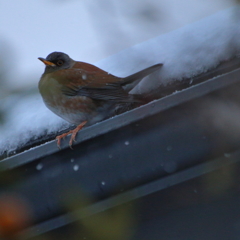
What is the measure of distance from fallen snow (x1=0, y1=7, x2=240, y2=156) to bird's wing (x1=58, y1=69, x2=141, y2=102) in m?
0.18

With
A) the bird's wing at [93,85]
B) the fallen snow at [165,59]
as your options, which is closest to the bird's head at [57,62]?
the bird's wing at [93,85]

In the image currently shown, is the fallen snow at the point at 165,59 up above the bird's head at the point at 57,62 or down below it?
below

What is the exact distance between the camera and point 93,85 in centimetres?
316

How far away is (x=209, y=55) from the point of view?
1.55 meters

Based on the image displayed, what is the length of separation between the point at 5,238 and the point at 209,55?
97cm

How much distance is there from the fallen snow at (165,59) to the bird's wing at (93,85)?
18 centimetres

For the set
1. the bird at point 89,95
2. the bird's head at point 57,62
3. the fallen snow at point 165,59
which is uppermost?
Answer: the bird's head at point 57,62

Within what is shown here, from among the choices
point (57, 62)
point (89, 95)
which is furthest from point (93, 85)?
point (57, 62)

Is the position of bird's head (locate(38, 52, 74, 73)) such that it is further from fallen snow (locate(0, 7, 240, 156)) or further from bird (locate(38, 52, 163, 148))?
fallen snow (locate(0, 7, 240, 156))

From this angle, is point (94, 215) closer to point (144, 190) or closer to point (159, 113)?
point (144, 190)

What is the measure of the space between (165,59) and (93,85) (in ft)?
4.48

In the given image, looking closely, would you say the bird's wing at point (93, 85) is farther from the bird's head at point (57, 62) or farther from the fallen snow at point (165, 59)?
the bird's head at point (57, 62)

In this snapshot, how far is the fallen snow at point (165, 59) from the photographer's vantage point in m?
1.02

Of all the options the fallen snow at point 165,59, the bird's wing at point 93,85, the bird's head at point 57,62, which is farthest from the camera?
the bird's head at point 57,62
